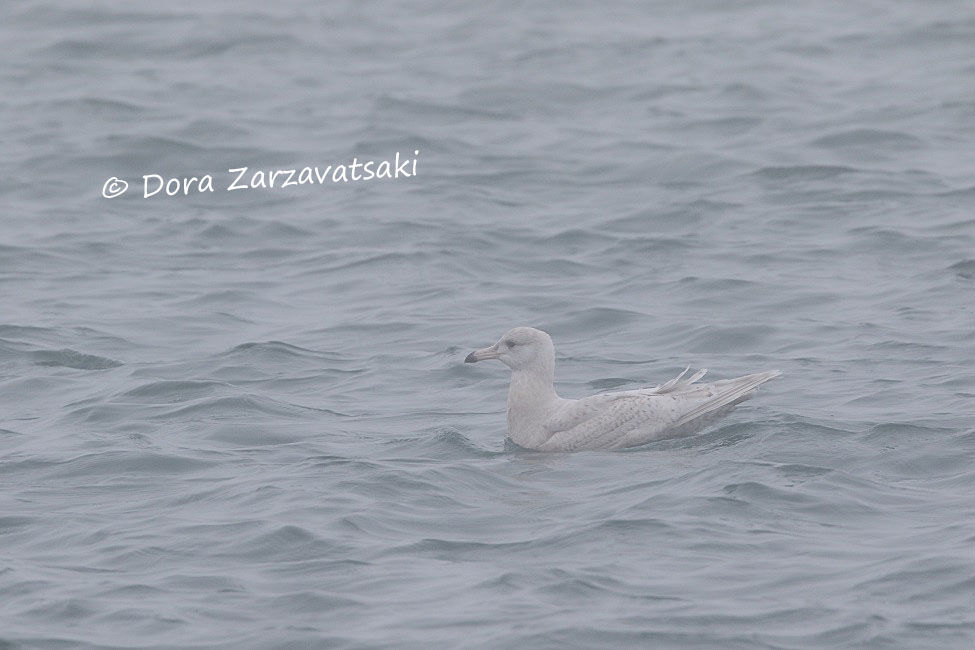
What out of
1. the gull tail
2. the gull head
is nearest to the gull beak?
the gull head

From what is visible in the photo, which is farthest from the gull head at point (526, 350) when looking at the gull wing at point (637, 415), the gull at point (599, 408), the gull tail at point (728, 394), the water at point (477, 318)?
the gull tail at point (728, 394)

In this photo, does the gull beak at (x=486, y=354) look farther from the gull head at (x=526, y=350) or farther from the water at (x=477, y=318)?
the water at (x=477, y=318)

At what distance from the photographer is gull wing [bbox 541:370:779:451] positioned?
12469 mm

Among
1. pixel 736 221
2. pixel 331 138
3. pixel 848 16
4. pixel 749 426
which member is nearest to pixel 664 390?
pixel 749 426

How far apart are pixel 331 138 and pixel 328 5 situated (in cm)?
773

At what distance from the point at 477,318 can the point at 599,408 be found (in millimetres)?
3958

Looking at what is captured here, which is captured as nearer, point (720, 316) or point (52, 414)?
point (52, 414)

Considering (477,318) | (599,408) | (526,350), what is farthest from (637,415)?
(477,318)

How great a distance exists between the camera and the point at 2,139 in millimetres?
23156

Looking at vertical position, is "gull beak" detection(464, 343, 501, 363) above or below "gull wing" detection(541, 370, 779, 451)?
above

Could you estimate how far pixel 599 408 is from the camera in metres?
12.6

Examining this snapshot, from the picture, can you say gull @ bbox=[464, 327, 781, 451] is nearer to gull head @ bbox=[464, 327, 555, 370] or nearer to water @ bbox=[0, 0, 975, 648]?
gull head @ bbox=[464, 327, 555, 370]

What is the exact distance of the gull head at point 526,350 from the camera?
12.9 meters

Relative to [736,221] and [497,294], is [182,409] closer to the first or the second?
[497,294]
